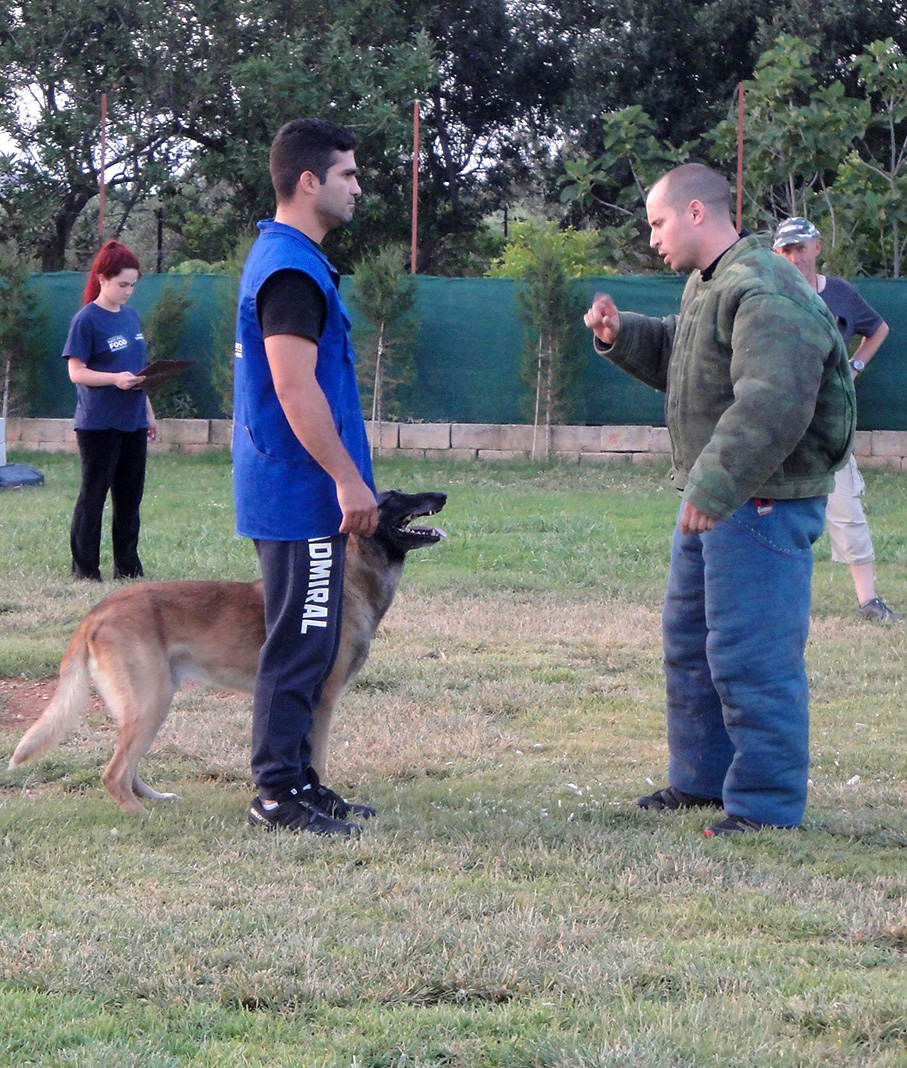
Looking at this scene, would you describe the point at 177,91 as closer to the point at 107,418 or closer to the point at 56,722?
the point at 107,418

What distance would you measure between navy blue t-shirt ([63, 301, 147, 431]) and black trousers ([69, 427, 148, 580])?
3.4 inches

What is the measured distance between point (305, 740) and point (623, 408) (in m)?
11.0

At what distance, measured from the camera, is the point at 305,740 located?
4289 mm

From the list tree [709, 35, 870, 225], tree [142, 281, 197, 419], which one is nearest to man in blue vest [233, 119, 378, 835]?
tree [142, 281, 197, 419]

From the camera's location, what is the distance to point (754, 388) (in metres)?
3.77

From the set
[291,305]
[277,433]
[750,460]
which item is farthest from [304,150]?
[750,460]

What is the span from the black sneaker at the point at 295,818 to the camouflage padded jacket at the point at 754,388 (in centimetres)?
146

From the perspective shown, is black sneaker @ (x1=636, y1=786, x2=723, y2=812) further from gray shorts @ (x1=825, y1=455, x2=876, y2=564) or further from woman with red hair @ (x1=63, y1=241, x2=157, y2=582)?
woman with red hair @ (x1=63, y1=241, x2=157, y2=582)

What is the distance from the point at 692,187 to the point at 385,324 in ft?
35.6

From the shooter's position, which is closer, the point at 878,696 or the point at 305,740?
the point at 305,740

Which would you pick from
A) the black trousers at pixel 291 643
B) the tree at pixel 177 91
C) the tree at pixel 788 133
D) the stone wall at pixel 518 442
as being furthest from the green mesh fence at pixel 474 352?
the black trousers at pixel 291 643

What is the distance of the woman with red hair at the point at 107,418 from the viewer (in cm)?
819

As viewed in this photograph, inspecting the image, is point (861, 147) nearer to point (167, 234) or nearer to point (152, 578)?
point (167, 234)

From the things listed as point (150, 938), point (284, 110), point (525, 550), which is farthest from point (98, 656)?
point (284, 110)
